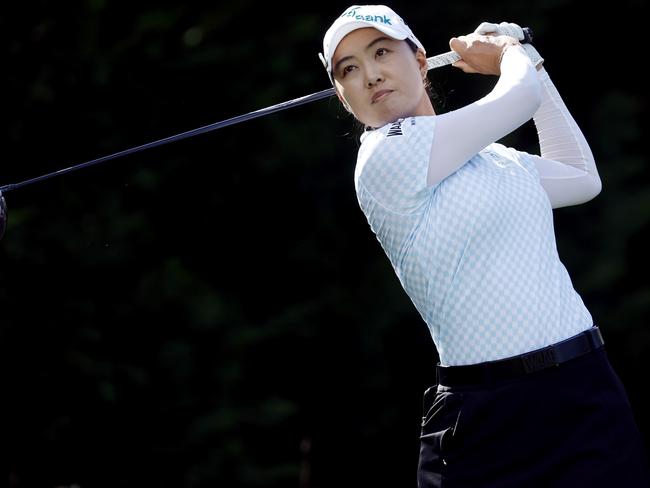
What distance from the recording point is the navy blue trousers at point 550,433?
1646 mm

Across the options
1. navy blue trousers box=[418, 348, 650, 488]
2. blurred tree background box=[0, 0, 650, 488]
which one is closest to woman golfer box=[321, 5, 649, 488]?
navy blue trousers box=[418, 348, 650, 488]

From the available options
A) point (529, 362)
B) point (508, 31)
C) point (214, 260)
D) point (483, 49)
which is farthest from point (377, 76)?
point (214, 260)

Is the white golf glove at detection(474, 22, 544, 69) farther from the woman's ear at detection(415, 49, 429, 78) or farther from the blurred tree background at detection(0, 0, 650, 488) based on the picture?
the blurred tree background at detection(0, 0, 650, 488)

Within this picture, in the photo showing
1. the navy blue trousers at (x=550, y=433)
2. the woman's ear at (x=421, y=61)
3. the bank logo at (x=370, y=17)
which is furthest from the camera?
the woman's ear at (x=421, y=61)

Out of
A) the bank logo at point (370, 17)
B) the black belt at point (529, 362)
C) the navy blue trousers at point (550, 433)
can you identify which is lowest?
the navy blue trousers at point (550, 433)

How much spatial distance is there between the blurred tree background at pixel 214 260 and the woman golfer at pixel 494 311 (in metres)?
2.15

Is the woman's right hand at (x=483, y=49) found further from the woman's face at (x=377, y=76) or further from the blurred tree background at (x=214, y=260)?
the blurred tree background at (x=214, y=260)

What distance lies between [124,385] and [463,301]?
3.18 meters

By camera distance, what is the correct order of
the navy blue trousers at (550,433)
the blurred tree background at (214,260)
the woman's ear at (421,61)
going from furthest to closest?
the blurred tree background at (214,260)
the woman's ear at (421,61)
the navy blue trousers at (550,433)

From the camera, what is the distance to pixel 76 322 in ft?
14.9

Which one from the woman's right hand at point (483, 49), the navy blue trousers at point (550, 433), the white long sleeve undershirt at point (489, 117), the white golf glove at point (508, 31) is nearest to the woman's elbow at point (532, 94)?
the white long sleeve undershirt at point (489, 117)

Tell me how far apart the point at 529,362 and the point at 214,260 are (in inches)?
149

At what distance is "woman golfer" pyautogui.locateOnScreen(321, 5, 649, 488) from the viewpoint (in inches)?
65.2

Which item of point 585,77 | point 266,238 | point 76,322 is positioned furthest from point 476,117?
point 585,77
